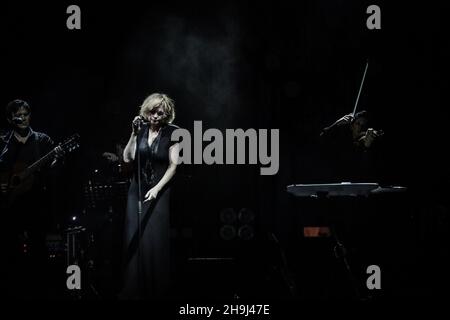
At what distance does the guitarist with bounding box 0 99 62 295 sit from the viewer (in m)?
4.85

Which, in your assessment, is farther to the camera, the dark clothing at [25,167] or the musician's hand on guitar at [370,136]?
the musician's hand on guitar at [370,136]

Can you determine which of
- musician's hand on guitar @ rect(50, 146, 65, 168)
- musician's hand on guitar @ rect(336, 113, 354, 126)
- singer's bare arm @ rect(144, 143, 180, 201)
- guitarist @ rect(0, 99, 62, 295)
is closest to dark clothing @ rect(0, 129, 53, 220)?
guitarist @ rect(0, 99, 62, 295)

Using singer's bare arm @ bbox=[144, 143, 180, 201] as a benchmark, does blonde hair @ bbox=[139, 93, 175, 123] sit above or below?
above

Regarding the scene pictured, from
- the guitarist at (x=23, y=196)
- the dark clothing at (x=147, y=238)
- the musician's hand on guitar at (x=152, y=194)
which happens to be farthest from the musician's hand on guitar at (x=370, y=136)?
the guitarist at (x=23, y=196)

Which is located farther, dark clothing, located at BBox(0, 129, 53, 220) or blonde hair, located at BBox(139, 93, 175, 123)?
dark clothing, located at BBox(0, 129, 53, 220)

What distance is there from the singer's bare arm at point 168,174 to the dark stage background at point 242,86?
1002 millimetres

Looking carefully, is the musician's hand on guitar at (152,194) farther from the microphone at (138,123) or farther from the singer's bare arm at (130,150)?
the microphone at (138,123)

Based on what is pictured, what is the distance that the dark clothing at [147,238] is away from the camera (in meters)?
4.37

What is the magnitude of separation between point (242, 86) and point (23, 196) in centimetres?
253

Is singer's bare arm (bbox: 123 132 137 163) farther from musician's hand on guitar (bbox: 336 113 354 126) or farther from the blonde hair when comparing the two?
musician's hand on guitar (bbox: 336 113 354 126)

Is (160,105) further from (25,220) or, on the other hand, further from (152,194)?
(25,220)

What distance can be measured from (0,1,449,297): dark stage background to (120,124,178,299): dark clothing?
30.5 inches

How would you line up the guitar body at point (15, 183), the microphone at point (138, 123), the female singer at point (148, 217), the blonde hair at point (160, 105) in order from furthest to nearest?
the guitar body at point (15, 183), the blonde hair at point (160, 105), the female singer at point (148, 217), the microphone at point (138, 123)
